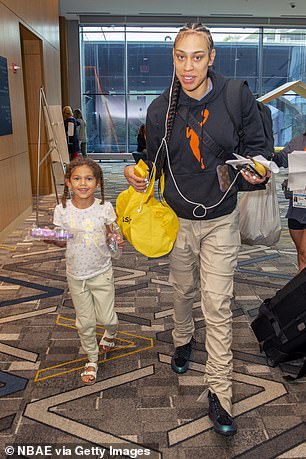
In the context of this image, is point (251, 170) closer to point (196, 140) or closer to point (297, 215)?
point (196, 140)

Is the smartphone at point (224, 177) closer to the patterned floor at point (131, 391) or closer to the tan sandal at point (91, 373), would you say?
the patterned floor at point (131, 391)

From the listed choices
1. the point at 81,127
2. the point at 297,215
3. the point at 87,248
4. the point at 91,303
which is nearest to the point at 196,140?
the point at 87,248

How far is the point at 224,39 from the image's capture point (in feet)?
56.4

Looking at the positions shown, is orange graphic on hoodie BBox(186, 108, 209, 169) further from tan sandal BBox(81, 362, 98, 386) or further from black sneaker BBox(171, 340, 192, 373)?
tan sandal BBox(81, 362, 98, 386)

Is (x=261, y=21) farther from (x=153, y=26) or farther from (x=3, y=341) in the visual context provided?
(x=3, y=341)

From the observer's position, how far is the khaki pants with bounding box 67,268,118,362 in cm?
277

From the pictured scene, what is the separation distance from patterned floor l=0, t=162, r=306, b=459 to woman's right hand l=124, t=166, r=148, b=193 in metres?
1.16

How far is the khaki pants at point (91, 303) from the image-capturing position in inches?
109

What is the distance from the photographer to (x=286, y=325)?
9.41ft

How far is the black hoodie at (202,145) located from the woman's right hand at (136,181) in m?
0.14

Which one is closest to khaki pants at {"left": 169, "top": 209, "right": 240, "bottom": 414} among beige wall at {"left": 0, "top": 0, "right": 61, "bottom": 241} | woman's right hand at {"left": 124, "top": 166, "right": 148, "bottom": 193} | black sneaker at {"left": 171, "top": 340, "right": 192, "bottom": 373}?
woman's right hand at {"left": 124, "top": 166, "right": 148, "bottom": 193}

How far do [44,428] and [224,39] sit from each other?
56.1 ft

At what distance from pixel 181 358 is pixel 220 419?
2.03ft

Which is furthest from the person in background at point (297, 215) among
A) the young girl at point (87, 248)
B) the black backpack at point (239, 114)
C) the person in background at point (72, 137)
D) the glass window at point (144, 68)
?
the glass window at point (144, 68)
